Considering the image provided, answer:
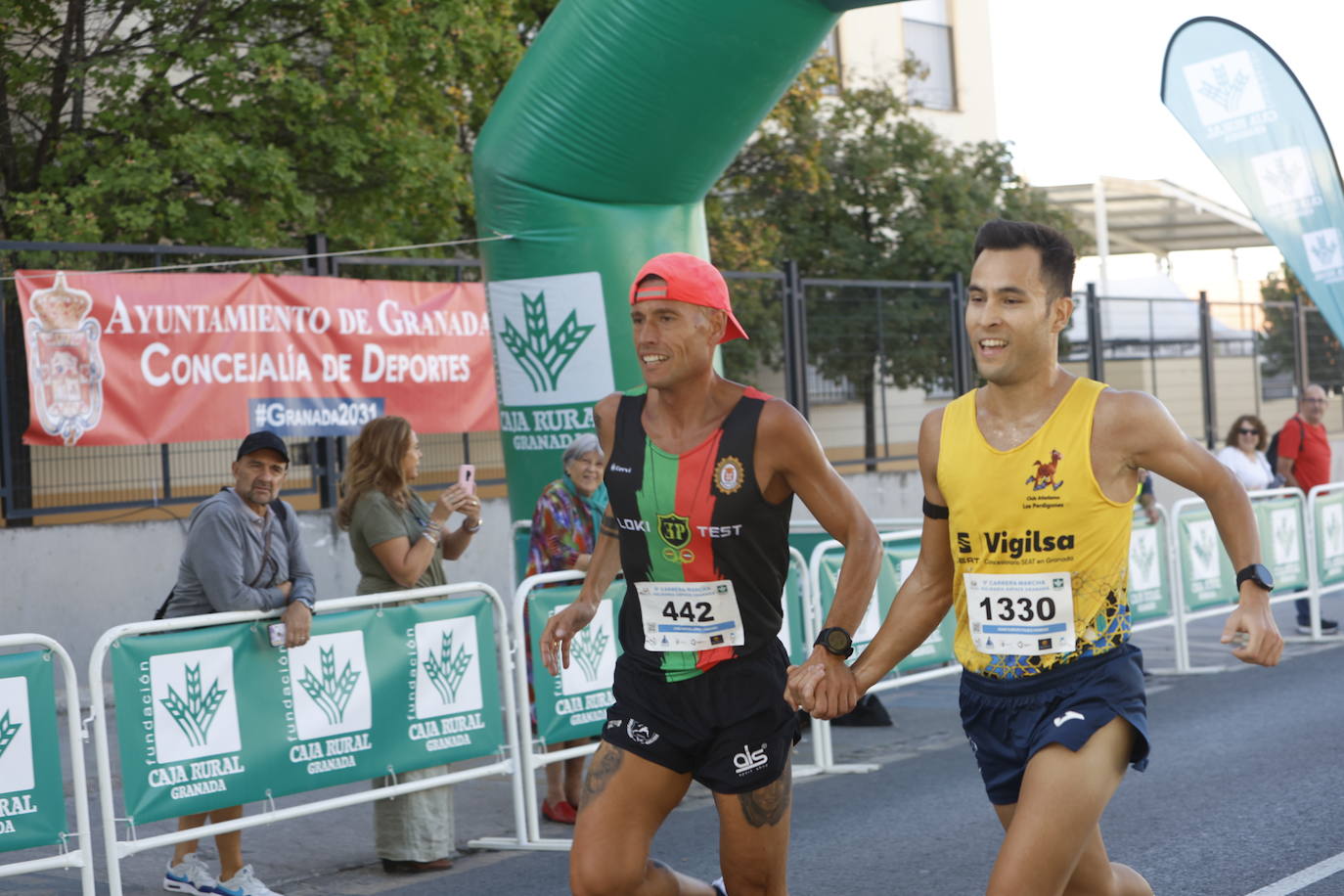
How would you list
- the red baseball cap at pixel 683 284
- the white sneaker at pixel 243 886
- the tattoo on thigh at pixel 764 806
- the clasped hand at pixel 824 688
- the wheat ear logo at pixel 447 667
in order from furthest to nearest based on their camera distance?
1. the wheat ear logo at pixel 447 667
2. the white sneaker at pixel 243 886
3. the red baseball cap at pixel 683 284
4. the tattoo on thigh at pixel 764 806
5. the clasped hand at pixel 824 688

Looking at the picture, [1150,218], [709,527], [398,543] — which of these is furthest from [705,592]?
[1150,218]

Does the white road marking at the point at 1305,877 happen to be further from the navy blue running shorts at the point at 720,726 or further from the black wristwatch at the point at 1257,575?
the black wristwatch at the point at 1257,575

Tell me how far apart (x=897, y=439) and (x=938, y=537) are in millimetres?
15005

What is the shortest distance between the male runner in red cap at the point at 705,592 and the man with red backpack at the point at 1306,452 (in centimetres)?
1026

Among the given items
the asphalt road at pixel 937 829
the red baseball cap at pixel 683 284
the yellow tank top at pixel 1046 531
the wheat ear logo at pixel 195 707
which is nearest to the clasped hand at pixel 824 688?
the yellow tank top at pixel 1046 531

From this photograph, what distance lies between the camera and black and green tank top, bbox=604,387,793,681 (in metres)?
4.35

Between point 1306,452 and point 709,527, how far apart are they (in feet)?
34.8

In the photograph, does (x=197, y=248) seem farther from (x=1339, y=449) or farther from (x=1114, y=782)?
(x=1339, y=449)

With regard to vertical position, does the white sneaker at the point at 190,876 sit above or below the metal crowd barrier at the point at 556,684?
below

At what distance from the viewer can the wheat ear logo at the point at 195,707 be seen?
5895mm

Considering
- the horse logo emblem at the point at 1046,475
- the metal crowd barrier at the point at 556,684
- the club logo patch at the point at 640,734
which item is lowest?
the metal crowd barrier at the point at 556,684

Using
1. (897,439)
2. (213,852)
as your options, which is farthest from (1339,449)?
(213,852)

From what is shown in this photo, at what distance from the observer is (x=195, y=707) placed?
5.95 meters

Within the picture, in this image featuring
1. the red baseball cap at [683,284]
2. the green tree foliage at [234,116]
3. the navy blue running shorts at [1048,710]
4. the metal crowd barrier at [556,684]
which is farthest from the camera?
the green tree foliage at [234,116]
